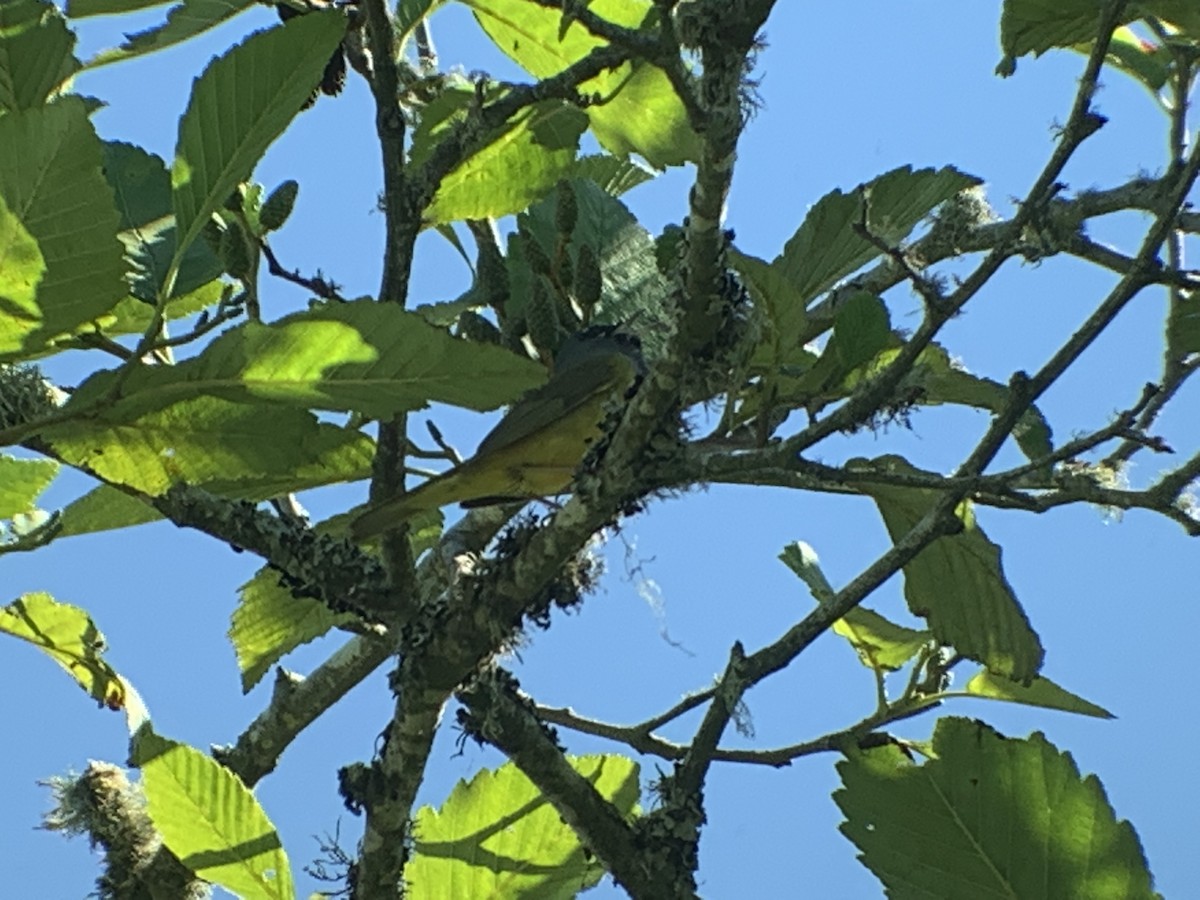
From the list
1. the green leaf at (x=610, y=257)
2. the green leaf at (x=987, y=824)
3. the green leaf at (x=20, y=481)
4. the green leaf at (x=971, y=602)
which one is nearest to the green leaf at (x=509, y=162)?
the green leaf at (x=610, y=257)

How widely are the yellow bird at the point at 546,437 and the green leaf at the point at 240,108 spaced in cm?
64

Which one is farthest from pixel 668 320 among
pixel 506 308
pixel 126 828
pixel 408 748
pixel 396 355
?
pixel 126 828

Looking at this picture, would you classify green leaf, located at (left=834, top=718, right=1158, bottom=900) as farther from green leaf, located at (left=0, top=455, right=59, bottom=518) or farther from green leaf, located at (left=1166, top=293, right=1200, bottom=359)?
green leaf, located at (left=0, top=455, right=59, bottom=518)

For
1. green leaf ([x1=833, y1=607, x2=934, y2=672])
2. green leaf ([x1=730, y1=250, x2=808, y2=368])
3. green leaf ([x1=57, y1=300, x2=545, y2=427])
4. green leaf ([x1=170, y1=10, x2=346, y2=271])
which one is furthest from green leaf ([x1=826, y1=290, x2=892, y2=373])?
green leaf ([x1=833, y1=607, x2=934, y2=672])

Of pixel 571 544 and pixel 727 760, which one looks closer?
pixel 571 544

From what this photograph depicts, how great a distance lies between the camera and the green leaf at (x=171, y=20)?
1.91 m

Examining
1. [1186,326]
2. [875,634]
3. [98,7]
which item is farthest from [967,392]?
[98,7]

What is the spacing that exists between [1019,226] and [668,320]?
13.5 inches

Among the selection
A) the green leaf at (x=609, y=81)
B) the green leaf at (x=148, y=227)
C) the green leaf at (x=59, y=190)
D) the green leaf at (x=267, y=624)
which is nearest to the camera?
the green leaf at (x=59, y=190)

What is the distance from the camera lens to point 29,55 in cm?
150

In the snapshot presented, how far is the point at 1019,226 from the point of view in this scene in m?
1.31

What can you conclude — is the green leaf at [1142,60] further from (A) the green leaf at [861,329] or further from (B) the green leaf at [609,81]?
(A) the green leaf at [861,329]

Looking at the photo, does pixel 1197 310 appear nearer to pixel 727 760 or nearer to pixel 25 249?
pixel 727 760

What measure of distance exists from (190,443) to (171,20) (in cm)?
81
